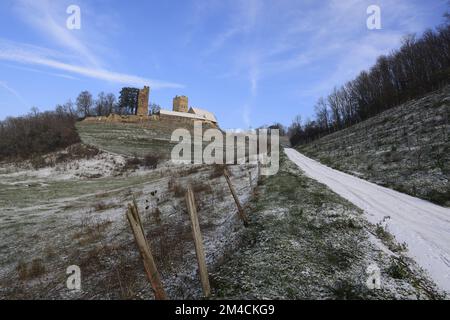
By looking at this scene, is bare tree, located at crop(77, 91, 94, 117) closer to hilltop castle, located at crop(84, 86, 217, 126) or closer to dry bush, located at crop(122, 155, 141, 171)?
hilltop castle, located at crop(84, 86, 217, 126)

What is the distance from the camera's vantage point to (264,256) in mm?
9898

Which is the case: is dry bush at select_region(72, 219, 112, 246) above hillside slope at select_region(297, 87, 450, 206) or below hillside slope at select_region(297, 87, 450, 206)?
below

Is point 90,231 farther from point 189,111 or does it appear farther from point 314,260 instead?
point 189,111

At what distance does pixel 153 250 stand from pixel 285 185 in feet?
38.8

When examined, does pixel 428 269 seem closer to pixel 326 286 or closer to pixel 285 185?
pixel 326 286

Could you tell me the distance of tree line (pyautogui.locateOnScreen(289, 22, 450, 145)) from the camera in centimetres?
6488

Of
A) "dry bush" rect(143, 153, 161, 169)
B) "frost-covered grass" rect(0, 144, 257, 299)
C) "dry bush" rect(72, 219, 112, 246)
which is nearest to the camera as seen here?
"frost-covered grass" rect(0, 144, 257, 299)

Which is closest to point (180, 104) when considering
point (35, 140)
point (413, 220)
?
point (35, 140)

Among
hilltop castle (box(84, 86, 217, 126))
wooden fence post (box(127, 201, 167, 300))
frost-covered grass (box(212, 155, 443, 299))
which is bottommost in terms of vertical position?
frost-covered grass (box(212, 155, 443, 299))

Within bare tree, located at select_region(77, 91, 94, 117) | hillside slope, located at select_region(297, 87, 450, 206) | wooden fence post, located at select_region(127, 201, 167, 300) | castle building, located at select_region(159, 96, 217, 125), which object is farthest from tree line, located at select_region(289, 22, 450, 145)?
bare tree, located at select_region(77, 91, 94, 117)

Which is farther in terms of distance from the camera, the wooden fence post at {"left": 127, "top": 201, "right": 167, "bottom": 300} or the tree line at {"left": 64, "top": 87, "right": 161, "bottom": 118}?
the tree line at {"left": 64, "top": 87, "right": 161, "bottom": 118}

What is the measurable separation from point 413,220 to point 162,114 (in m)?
108

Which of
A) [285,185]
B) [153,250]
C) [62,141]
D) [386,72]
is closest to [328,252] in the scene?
[153,250]

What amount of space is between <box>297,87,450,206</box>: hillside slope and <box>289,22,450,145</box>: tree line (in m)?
23.1
